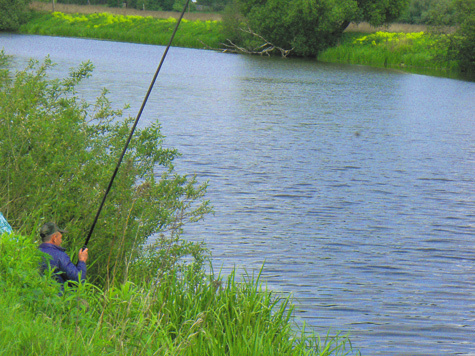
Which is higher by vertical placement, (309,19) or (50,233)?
(309,19)

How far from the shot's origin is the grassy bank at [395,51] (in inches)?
2127

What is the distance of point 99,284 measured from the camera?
22.1ft

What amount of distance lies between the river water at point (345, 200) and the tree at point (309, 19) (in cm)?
3029

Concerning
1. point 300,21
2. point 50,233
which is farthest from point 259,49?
point 50,233

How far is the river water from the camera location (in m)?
8.09

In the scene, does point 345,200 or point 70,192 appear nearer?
point 70,192

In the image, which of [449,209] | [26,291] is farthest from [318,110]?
[26,291]

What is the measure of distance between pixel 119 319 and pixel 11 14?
3149 inches

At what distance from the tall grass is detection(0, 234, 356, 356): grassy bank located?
216 ft

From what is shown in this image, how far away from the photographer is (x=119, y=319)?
5105 millimetres

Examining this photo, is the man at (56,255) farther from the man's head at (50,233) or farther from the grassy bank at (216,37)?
the grassy bank at (216,37)

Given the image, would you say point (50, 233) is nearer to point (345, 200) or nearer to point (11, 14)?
point (345, 200)

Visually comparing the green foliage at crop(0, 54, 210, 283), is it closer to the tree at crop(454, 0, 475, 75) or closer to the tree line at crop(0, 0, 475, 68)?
the tree at crop(454, 0, 475, 75)

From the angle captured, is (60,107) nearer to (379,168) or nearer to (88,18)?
(379,168)
